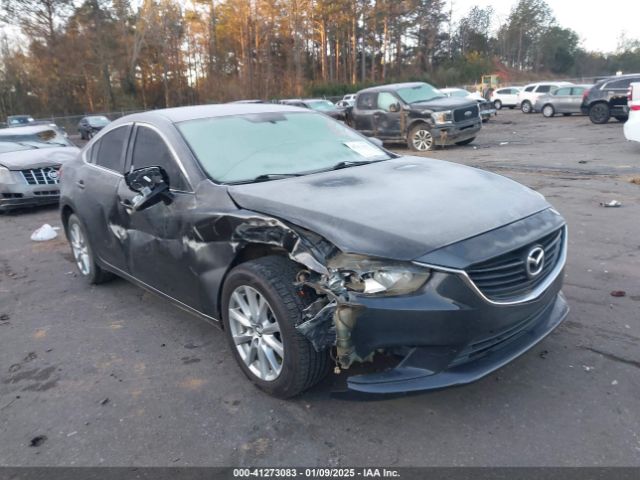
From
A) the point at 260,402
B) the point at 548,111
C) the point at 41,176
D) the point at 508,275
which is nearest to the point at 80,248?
the point at 260,402

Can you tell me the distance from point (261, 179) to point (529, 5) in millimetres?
98037

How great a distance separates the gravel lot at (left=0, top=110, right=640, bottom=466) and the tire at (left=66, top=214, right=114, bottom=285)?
241mm

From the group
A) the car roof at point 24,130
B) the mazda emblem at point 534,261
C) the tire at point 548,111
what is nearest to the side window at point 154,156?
the mazda emblem at point 534,261

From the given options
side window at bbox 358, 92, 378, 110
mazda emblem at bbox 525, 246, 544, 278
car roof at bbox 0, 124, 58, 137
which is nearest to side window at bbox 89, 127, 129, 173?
mazda emblem at bbox 525, 246, 544, 278

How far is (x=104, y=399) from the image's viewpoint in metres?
3.26

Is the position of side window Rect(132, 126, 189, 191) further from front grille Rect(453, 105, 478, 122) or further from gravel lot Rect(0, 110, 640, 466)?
front grille Rect(453, 105, 478, 122)

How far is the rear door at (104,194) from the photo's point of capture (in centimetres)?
442

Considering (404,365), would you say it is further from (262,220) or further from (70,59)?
(70,59)

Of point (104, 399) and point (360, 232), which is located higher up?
point (360, 232)

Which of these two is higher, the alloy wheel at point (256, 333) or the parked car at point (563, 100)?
the parked car at point (563, 100)

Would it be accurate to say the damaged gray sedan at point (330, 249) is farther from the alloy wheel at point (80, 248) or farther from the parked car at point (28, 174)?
the parked car at point (28, 174)

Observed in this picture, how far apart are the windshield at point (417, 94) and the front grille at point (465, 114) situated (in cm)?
109

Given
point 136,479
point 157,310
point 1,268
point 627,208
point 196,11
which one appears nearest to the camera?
point 136,479

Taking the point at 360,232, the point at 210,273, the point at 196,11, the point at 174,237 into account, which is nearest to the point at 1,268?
the point at 174,237
